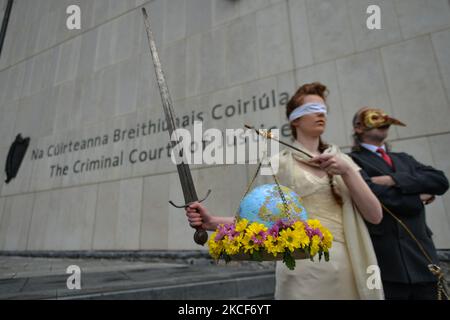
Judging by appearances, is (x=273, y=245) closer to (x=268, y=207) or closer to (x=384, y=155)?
(x=268, y=207)

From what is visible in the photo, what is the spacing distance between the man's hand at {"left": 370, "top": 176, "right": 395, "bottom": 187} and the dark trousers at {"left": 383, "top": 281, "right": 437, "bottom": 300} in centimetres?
52

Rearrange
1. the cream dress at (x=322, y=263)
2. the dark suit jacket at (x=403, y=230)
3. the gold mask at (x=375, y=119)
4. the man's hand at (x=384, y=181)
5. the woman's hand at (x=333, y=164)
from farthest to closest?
the gold mask at (x=375, y=119), the man's hand at (x=384, y=181), the dark suit jacket at (x=403, y=230), the cream dress at (x=322, y=263), the woman's hand at (x=333, y=164)

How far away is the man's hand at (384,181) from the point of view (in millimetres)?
1569

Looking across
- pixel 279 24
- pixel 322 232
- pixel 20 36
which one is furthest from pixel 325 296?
pixel 20 36

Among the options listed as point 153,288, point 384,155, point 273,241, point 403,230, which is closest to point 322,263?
point 403,230

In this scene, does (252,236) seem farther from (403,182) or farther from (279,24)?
(279,24)

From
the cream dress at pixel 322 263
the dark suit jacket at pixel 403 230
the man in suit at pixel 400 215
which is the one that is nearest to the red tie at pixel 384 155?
the man in suit at pixel 400 215

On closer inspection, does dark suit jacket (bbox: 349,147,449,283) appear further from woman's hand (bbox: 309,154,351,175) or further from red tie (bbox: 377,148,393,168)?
woman's hand (bbox: 309,154,351,175)

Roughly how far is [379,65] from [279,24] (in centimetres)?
191

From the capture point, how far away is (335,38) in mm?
4508

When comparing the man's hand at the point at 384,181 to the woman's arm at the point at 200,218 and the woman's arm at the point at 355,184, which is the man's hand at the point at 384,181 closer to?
the woman's arm at the point at 355,184

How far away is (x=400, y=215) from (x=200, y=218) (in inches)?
45.3

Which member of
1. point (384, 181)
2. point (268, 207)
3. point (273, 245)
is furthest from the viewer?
point (384, 181)

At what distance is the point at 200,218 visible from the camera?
115cm
